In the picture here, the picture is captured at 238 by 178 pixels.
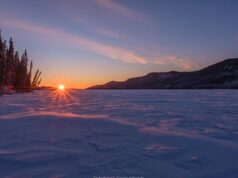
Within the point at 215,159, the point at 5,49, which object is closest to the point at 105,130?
the point at 215,159

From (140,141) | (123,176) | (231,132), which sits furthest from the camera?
(231,132)

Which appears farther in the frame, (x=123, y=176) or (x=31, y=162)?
(x=31, y=162)

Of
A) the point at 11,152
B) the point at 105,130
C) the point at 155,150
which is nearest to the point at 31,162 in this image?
the point at 11,152

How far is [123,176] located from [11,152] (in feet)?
8.09

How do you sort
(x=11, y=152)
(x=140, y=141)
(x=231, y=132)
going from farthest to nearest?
1. (x=231, y=132)
2. (x=140, y=141)
3. (x=11, y=152)

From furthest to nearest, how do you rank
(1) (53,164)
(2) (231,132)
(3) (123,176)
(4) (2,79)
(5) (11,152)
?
(4) (2,79) < (2) (231,132) < (5) (11,152) < (1) (53,164) < (3) (123,176)

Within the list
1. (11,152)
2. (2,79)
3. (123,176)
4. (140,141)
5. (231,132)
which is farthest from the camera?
(2,79)

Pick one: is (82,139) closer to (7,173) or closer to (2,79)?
(7,173)

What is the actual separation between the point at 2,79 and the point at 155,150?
166 ft

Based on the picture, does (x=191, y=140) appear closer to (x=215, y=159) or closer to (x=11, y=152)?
(x=215, y=159)

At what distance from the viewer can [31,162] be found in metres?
3.90

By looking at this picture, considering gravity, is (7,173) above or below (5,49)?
below

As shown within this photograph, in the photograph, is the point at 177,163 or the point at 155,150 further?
the point at 155,150

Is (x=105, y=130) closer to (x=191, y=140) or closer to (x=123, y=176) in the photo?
(x=191, y=140)
